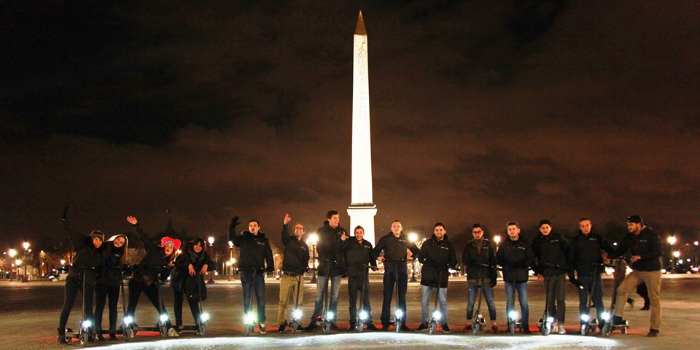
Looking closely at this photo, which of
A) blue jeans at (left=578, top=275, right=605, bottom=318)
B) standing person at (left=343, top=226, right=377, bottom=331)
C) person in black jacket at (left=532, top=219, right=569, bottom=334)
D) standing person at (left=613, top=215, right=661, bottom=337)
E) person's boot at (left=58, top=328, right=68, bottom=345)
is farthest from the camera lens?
standing person at (left=343, top=226, right=377, bottom=331)

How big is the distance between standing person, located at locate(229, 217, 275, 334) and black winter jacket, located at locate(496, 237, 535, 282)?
12.4 feet

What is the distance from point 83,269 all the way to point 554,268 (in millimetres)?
7284

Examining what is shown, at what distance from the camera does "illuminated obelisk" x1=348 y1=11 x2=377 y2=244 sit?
131 ft

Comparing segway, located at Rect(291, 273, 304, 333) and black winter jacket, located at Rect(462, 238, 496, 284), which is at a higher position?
black winter jacket, located at Rect(462, 238, 496, 284)

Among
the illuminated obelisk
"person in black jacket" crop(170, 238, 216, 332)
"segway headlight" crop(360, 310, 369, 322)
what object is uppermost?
the illuminated obelisk

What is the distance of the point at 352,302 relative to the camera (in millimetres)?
12766

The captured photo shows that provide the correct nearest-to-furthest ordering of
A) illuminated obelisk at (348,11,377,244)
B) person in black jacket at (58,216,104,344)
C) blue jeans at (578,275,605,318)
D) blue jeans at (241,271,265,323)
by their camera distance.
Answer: person in black jacket at (58,216,104,344) → blue jeans at (578,275,605,318) → blue jeans at (241,271,265,323) → illuminated obelisk at (348,11,377,244)

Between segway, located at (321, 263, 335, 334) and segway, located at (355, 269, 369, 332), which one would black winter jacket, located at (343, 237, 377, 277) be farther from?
segway, located at (321, 263, 335, 334)

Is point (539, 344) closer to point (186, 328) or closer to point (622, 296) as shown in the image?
point (622, 296)

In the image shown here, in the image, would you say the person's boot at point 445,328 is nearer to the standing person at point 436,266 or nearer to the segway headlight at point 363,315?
the standing person at point 436,266

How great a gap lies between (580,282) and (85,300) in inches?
301

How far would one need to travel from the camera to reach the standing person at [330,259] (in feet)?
42.3

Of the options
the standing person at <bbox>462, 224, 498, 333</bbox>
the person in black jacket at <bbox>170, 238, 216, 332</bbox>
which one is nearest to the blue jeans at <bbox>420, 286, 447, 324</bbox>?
the standing person at <bbox>462, 224, 498, 333</bbox>

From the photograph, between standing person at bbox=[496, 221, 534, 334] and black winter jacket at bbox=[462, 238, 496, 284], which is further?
black winter jacket at bbox=[462, 238, 496, 284]
